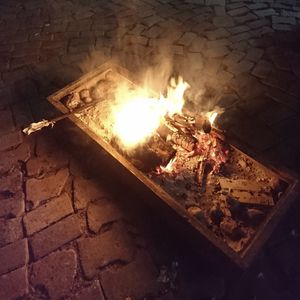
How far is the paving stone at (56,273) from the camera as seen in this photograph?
9.13ft

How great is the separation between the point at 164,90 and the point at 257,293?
2.97 meters

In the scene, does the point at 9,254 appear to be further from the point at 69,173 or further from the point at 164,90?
the point at 164,90

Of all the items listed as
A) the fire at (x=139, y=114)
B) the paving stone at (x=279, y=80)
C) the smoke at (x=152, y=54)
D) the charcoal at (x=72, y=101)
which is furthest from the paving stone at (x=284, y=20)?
the charcoal at (x=72, y=101)

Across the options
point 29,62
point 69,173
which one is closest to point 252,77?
point 69,173

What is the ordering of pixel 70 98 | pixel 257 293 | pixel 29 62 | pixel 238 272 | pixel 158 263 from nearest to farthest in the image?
1. pixel 238 272
2. pixel 257 293
3. pixel 158 263
4. pixel 70 98
5. pixel 29 62

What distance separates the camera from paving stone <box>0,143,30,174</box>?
379 centimetres

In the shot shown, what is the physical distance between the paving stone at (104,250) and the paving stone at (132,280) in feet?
0.32

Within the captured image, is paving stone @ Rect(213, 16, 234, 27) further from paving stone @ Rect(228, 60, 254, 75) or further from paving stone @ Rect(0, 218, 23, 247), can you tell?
paving stone @ Rect(0, 218, 23, 247)

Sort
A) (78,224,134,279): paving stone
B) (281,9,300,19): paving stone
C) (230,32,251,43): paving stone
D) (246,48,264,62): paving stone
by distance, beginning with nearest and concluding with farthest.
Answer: (78,224,134,279): paving stone → (246,48,264,62): paving stone → (230,32,251,43): paving stone → (281,9,300,19): paving stone

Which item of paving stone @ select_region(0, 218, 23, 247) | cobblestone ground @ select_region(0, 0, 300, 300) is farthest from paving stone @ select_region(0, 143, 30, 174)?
paving stone @ select_region(0, 218, 23, 247)

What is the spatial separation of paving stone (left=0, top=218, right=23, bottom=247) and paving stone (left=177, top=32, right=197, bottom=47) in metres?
3.96

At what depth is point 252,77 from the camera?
466cm

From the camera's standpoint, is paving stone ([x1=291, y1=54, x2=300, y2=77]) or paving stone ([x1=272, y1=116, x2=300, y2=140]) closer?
paving stone ([x1=272, y1=116, x2=300, y2=140])

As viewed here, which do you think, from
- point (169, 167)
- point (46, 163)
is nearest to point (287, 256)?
point (169, 167)
